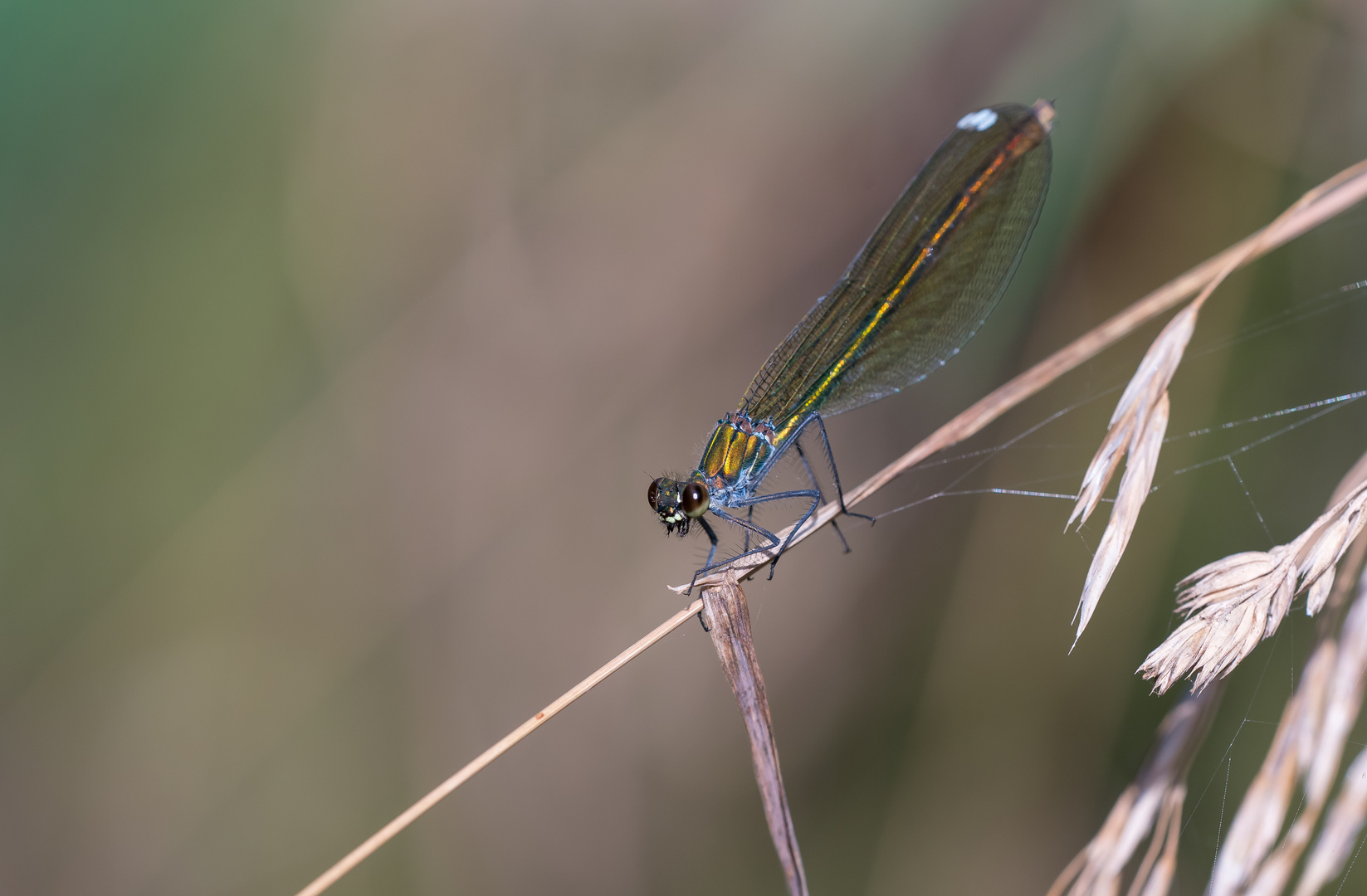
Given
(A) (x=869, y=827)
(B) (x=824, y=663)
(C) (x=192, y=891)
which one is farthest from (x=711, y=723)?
(C) (x=192, y=891)

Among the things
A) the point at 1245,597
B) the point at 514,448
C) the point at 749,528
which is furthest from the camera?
the point at 514,448

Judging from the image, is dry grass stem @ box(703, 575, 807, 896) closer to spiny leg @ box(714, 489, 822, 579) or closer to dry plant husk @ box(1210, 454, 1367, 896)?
spiny leg @ box(714, 489, 822, 579)

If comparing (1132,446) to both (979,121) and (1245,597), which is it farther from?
(979,121)

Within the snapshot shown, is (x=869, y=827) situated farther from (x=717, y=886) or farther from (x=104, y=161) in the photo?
(x=104, y=161)

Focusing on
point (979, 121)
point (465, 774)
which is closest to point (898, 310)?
point (979, 121)

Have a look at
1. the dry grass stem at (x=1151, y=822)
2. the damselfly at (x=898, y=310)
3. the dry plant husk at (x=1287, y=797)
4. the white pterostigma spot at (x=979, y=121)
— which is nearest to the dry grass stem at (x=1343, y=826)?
the dry plant husk at (x=1287, y=797)

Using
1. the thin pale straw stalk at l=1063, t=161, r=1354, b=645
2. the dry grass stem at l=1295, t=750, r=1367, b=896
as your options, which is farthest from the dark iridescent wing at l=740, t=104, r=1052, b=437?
Result: the dry grass stem at l=1295, t=750, r=1367, b=896
